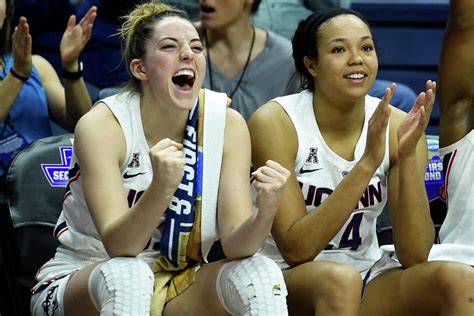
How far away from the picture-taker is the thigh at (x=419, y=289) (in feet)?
9.59

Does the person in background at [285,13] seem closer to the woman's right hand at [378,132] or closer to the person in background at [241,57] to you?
the person in background at [241,57]

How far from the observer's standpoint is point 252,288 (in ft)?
9.27

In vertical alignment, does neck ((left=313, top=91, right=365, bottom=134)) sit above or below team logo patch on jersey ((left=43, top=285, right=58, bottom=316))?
above

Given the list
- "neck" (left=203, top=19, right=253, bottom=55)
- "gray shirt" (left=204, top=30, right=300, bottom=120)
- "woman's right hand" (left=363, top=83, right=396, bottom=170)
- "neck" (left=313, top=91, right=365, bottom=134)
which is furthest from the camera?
"neck" (left=203, top=19, right=253, bottom=55)

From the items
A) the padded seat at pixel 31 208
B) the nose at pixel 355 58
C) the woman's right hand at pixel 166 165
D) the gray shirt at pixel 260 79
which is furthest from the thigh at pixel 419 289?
the gray shirt at pixel 260 79

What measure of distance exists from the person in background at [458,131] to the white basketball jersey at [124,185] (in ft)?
3.01

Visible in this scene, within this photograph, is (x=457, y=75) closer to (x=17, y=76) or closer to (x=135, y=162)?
(x=135, y=162)

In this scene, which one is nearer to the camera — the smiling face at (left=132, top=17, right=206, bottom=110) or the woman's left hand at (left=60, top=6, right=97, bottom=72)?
the smiling face at (left=132, top=17, right=206, bottom=110)

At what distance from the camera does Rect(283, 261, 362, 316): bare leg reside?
2932 millimetres

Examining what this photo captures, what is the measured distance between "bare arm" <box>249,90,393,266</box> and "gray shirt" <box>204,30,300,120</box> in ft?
3.23

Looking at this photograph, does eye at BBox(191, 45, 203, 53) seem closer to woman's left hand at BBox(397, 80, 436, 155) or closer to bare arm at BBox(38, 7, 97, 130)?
woman's left hand at BBox(397, 80, 436, 155)

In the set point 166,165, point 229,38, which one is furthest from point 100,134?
point 229,38

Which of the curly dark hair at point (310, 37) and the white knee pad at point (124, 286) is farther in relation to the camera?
the curly dark hair at point (310, 37)

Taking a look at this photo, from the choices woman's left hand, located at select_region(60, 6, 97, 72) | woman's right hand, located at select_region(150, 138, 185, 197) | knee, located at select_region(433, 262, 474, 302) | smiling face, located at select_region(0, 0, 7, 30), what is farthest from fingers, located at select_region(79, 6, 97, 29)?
knee, located at select_region(433, 262, 474, 302)
